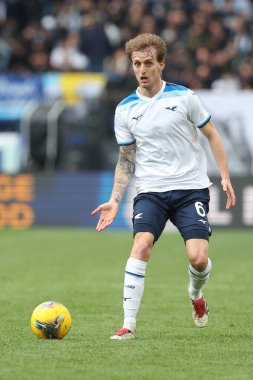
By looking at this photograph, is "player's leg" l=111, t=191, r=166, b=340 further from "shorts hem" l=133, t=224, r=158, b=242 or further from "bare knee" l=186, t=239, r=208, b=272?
"bare knee" l=186, t=239, r=208, b=272

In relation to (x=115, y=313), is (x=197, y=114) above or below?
above

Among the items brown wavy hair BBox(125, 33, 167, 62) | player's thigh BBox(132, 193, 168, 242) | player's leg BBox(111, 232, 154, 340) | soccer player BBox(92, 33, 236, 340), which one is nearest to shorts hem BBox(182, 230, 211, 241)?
soccer player BBox(92, 33, 236, 340)

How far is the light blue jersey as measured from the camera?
807 centimetres

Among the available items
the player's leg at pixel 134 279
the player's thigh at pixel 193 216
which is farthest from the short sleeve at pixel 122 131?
the player's leg at pixel 134 279

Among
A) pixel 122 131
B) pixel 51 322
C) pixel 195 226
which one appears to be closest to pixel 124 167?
pixel 122 131

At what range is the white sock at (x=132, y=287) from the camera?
779 centimetres

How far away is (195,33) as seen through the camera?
898 inches

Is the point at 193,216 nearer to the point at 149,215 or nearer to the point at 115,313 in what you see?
the point at 149,215

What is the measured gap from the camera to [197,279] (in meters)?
8.34

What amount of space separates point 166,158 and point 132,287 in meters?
1.05

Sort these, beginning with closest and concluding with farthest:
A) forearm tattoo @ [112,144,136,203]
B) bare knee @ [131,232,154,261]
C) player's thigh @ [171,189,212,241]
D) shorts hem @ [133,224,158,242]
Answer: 1. bare knee @ [131,232,154,261]
2. shorts hem @ [133,224,158,242]
3. player's thigh @ [171,189,212,241]
4. forearm tattoo @ [112,144,136,203]

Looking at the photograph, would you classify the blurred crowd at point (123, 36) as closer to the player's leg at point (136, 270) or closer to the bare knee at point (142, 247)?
the player's leg at point (136, 270)

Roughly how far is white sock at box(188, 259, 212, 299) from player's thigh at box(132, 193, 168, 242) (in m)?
0.50

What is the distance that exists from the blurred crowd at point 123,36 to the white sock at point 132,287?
13.9 metres
